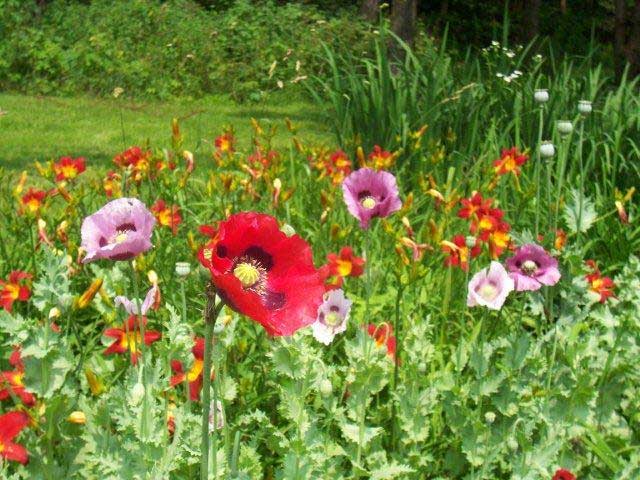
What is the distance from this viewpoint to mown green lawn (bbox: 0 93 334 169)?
308 inches

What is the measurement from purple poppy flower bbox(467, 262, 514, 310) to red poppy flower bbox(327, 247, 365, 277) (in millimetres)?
533

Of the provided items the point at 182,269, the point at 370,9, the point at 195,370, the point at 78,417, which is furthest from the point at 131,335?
the point at 370,9

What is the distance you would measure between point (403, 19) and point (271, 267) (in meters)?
7.78

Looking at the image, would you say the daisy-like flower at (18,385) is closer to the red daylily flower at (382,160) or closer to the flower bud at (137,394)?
the flower bud at (137,394)

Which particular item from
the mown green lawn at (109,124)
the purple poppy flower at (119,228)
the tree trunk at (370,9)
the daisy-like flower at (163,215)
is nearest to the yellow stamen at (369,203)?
the purple poppy flower at (119,228)

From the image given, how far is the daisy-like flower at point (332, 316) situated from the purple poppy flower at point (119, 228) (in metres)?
0.80

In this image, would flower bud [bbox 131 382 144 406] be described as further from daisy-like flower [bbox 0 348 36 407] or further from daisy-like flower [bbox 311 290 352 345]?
daisy-like flower [bbox 311 290 352 345]

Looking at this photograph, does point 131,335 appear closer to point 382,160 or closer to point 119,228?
point 119,228

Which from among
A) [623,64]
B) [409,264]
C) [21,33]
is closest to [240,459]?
[409,264]

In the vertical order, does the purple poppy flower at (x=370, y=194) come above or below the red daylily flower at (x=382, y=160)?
above

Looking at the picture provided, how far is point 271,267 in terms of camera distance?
1.28 metres

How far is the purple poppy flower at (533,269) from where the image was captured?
2.20 metres

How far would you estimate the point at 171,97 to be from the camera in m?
10.8

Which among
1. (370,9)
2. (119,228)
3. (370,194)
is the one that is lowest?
(370,9)
